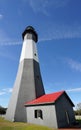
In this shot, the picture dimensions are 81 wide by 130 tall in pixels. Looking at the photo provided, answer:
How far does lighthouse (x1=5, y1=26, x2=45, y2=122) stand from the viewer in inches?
708

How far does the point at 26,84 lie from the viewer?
20.0m

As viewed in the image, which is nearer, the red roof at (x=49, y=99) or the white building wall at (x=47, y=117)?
the white building wall at (x=47, y=117)

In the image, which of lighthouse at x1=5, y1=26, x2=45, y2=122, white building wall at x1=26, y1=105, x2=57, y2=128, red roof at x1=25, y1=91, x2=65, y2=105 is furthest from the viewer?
lighthouse at x1=5, y1=26, x2=45, y2=122

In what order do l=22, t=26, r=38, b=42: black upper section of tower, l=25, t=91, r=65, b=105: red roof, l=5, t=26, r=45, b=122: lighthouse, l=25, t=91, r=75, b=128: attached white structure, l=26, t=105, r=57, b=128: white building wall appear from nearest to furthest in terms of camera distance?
l=26, t=105, r=57, b=128: white building wall < l=25, t=91, r=75, b=128: attached white structure < l=25, t=91, r=65, b=105: red roof < l=5, t=26, r=45, b=122: lighthouse < l=22, t=26, r=38, b=42: black upper section of tower

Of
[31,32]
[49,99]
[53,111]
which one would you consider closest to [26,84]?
[49,99]

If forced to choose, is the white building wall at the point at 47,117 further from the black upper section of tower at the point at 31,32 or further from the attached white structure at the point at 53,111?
the black upper section of tower at the point at 31,32

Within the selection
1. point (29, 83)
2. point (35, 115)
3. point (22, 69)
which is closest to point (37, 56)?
point (22, 69)

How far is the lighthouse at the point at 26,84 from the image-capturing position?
59.0ft

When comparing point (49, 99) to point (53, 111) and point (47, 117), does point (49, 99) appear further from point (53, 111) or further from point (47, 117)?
point (47, 117)

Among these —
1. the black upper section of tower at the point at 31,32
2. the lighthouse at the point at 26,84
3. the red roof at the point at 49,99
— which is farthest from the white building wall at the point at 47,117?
the black upper section of tower at the point at 31,32

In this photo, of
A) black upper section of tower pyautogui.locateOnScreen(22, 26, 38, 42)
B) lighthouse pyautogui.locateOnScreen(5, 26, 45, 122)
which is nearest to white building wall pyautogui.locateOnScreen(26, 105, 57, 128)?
lighthouse pyautogui.locateOnScreen(5, 26, 45, 122)

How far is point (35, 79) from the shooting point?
68.5ft

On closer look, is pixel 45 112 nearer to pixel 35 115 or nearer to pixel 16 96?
pixel 35 115

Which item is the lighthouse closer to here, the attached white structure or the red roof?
the attached white structure
